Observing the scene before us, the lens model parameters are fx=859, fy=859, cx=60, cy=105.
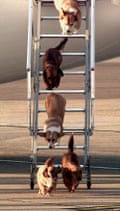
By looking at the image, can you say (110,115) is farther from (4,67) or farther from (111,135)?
(4,67)

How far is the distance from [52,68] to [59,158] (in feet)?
9.91

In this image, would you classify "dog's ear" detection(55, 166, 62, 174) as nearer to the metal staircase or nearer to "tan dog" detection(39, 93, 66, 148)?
"tan dog" detection(39, 93, 66, 148)

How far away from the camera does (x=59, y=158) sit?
1305 centimetres

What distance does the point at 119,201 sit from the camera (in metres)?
10.2

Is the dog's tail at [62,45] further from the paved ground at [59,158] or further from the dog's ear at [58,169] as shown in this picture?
the paved ground at [59,158]

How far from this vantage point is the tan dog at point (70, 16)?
10.1m

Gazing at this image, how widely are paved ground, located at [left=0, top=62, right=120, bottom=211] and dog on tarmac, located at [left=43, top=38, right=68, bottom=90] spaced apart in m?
1.37

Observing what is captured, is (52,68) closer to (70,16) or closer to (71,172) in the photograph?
(70,16)

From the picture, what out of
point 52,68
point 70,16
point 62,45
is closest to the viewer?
point 70,16

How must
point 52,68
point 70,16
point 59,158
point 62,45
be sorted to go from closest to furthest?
point 70,16
point 52,68
point 62,45
point 59,158

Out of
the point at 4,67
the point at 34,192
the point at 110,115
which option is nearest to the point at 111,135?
the point at 110,115

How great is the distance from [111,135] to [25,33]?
4782mm

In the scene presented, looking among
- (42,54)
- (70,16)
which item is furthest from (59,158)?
(70,16)

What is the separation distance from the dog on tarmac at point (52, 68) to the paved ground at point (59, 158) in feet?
4.50
